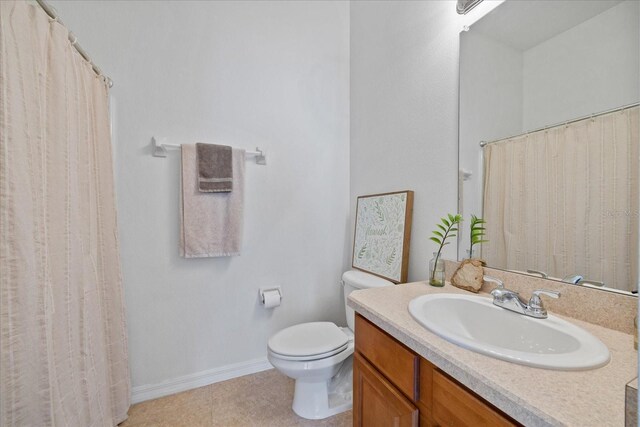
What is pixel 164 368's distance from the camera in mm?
1597

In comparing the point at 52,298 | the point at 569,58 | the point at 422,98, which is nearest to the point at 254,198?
the point at 52,298

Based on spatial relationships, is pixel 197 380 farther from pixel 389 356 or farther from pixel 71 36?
pixel 71 36

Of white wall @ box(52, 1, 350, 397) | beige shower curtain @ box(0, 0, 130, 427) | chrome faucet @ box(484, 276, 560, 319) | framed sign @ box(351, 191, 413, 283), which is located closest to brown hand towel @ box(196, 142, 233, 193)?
white wall @ box(52, 1, 350, 397)

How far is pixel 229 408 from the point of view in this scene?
1482mm

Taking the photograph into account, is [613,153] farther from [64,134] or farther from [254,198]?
[64,134]

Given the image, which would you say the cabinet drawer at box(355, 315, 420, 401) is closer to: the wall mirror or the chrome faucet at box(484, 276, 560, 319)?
the chrome faucet at box(484, 276, 560, 319)

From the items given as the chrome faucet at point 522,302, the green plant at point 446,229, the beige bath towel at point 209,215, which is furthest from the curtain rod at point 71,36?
the chrome faucet at point 522,302

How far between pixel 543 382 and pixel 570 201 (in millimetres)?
640

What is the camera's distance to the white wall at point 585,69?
74 cm

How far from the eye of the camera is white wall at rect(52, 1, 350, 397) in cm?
152

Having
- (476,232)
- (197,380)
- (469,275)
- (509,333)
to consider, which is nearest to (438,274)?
(469,275)

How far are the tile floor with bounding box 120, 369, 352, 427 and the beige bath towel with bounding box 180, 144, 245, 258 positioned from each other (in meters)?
0.86

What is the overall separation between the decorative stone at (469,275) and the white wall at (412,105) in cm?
15

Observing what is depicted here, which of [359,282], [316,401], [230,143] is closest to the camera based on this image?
[316,401]
